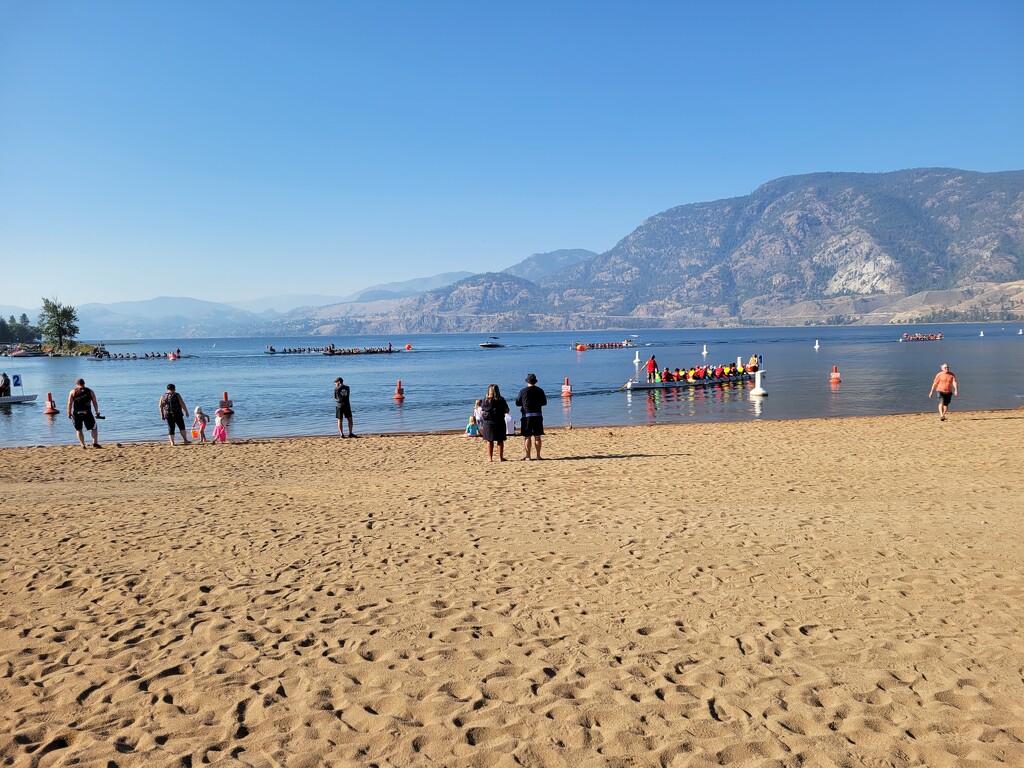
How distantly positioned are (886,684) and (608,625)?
197 centimetres

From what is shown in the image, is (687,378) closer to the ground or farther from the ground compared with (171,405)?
closer to the ground

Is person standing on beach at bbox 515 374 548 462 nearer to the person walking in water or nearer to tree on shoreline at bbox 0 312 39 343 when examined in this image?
the person walking in water

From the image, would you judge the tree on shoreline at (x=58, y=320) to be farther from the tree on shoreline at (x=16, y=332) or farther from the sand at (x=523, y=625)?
the sand at (x=523, y=625)

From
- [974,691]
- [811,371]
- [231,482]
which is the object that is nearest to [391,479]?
[231,482]

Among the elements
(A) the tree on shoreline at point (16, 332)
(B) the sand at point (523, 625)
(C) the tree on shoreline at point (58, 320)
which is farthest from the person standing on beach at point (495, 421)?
(A) the tree on shoreline at point (16, 332)

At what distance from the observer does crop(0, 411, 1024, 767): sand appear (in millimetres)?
3982

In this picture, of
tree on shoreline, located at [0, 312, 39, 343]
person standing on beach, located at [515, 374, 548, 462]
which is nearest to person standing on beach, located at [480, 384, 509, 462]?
person standing on beach, located at [515, 374, 548, 462]

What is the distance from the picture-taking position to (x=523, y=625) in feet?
18.2

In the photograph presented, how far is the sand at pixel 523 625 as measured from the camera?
398 cm

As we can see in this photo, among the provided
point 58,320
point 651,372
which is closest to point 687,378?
point 651,372

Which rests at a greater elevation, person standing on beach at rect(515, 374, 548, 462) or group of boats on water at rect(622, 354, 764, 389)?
person standing on beach at rect(515, 374, 548, 462)

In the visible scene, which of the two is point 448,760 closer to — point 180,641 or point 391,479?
point 180,641

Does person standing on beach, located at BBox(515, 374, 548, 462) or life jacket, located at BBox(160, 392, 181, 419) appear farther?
life jacket, located at BBox(160, 392, 181, 419)

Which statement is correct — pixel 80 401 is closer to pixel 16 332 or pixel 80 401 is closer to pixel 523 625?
pixel 523 625
